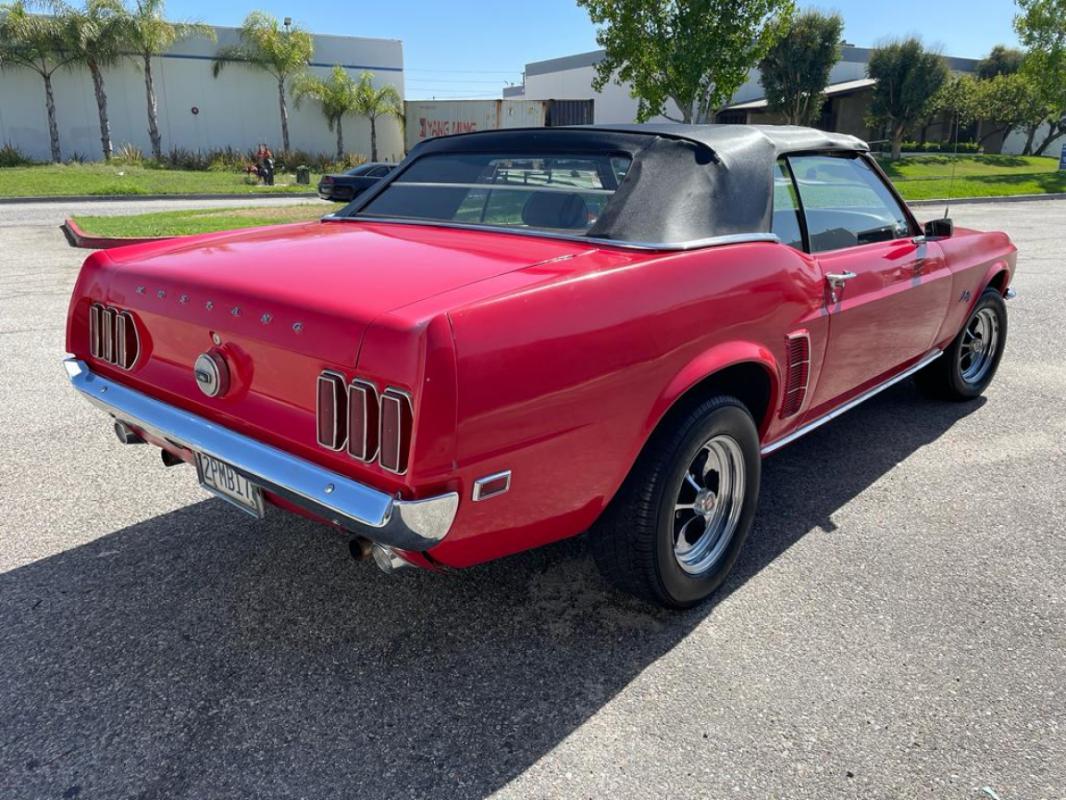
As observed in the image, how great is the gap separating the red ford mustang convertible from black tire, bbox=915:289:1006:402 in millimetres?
1240

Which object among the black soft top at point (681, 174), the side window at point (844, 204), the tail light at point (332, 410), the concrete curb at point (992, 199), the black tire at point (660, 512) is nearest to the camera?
the tail light at point (332, 410)

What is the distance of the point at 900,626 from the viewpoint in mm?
2744

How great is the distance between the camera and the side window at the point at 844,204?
11.1ft

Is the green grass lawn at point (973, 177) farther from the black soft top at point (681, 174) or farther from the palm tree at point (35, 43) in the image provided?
the palm tree at point (35, 43)

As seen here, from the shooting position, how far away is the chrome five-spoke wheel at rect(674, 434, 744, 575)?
2.82 meters

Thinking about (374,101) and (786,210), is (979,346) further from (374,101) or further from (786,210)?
(374,101)

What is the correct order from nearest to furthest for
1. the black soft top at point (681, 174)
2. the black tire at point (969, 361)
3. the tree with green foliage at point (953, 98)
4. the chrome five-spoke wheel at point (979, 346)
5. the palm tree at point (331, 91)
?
the black soft top at point (681, 174), the black tire at point (969, 361), the chrome five-spoke wheel at point (979, 346), the palm tree at point (331, 91), the tree with green foliage at point (953, 98)

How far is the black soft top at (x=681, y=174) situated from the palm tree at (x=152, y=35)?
31640mm

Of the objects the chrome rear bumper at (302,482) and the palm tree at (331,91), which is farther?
the palm tree at (331,91)

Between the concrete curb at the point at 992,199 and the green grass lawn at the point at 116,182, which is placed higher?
the green grass lawn at the point at 116,182

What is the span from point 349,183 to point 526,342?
55.3 feet

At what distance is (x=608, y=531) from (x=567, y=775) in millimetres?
737

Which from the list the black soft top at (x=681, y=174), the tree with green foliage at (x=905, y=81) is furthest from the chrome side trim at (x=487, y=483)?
the tree with green foliage at (x=905, y=81)

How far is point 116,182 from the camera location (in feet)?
78.7
